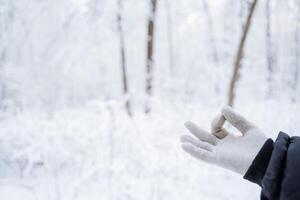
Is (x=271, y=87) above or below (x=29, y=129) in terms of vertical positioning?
below

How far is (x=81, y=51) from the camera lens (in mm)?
8320

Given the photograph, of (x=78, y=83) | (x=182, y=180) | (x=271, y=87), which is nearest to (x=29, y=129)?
(x=182, y=180)

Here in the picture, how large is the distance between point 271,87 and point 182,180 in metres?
10.8

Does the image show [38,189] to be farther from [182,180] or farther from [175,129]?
[175,129]

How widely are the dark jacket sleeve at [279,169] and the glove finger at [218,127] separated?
1.11 ft

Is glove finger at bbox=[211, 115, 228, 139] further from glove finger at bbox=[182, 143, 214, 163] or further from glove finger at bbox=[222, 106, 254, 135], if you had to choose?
glove finger at bbox=[182, 143, 214, 163]

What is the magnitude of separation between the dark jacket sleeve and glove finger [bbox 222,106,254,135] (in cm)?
27

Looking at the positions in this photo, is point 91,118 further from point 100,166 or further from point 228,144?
point 228,144

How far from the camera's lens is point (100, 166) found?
335cm

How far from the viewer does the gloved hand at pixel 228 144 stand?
1656 millimetres

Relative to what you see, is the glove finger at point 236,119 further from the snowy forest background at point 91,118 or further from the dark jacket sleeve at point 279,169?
the snowy forest background at point 91,118

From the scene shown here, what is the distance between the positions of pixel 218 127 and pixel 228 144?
14 cm

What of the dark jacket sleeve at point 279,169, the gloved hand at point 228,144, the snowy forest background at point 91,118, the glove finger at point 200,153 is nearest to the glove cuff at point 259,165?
the dark jacket sleeve at point 279,169

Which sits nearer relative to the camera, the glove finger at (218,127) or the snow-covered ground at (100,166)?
the glove finger at (218,127)
